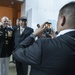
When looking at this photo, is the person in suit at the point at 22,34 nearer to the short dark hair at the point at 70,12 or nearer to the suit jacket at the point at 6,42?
the suit jacket at the point at 6,42

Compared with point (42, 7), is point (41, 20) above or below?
below

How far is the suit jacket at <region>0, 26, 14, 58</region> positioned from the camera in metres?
3.82

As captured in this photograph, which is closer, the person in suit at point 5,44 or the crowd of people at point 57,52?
the crowd of people at point 57,52

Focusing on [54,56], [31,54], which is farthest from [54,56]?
[31,54]

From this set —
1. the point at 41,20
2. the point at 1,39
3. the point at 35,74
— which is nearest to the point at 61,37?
the point at 35,74

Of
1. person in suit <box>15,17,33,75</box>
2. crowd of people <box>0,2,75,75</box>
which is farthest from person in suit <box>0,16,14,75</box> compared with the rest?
crowd of people <box>0,2,75,75</box>

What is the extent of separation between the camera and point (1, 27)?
3.87 meters

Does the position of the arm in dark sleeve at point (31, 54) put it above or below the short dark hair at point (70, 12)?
below

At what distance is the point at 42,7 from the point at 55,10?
60 cm

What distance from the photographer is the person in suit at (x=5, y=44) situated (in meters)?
3.83

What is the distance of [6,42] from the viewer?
3.86 m

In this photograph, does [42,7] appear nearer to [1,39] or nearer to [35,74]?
[1,39]

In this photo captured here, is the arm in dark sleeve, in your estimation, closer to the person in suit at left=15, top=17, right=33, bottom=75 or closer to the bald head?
the bald head

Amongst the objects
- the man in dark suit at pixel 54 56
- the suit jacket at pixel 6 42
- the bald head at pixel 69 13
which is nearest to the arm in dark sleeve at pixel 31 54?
the man in dark suit at pixel 54 56
